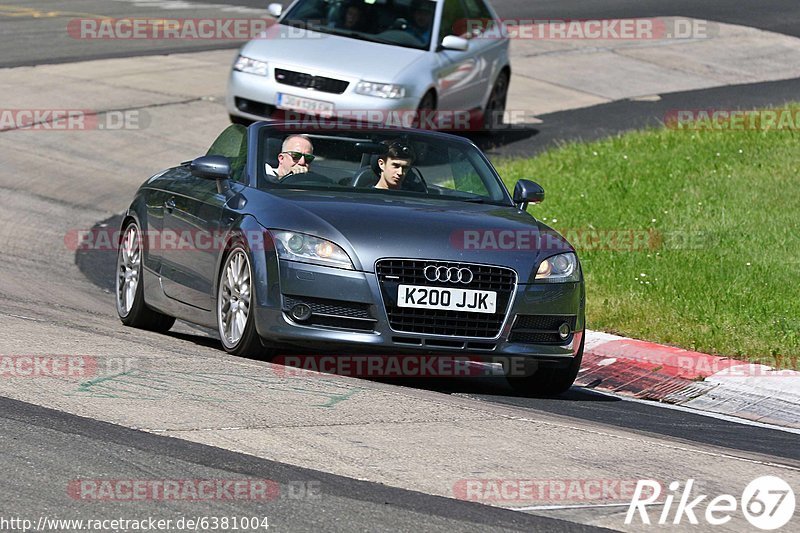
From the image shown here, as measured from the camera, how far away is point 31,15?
28.0 metres

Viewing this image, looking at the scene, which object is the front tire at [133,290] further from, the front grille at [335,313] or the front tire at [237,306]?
the front grille at [335,313]

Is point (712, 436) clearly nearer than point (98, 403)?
No

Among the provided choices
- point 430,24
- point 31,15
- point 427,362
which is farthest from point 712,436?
point 31,15

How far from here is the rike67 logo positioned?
6.01m

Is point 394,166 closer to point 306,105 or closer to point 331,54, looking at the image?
point 306,105

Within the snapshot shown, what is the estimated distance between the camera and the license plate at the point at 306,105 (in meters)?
17.1

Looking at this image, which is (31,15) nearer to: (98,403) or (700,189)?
(700,189)

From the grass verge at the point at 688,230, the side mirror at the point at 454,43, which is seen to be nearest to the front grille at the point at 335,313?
the grass verge at the point at 688,230

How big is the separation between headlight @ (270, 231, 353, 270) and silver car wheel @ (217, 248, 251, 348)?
31 centimetres

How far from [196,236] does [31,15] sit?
19.4 meters

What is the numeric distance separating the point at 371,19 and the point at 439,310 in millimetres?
9968

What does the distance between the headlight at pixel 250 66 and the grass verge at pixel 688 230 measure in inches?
110

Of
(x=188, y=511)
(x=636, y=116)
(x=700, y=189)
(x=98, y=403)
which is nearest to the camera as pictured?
(x=188, y=511)

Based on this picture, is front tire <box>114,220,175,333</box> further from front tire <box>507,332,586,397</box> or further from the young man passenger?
front tire <box>507,332,586,397</box>
